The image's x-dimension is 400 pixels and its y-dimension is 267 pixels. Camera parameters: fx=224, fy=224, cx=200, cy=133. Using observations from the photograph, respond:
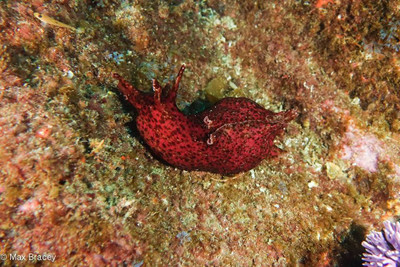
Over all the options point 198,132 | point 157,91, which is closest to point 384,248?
point 198,132

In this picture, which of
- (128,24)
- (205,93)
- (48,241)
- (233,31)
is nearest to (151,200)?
(48,241)

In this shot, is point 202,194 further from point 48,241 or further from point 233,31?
point 233,31

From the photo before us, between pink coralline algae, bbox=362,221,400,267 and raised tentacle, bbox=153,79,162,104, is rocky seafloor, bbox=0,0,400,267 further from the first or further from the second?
raised tentacle, bbox=153,79,162,104

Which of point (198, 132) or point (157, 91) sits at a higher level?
point (157, 91)

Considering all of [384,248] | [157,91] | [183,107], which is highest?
[157,91]

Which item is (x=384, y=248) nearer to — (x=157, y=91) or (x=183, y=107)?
(x=183, y=107)

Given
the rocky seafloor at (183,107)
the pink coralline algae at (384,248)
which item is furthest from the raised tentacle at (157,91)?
the pink coralline algae at (384,248)
